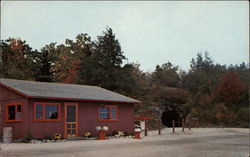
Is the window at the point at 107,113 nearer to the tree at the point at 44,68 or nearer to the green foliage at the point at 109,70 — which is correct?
the green foliage at the point at 109,70

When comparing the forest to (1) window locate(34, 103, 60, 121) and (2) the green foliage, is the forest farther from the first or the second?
(1) window locate(34, 103, 60, 121)

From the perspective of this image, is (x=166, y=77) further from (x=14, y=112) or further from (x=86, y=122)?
(x=14, y=112)

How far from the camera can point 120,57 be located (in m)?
42.5

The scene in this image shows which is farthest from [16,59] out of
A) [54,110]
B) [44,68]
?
[54,110]

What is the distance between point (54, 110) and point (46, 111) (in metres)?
0.52

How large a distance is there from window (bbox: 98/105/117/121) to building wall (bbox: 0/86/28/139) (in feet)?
17.4

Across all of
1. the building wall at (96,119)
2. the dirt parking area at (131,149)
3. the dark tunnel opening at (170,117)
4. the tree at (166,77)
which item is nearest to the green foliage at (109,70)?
the dark tunnel opening at (170,117)

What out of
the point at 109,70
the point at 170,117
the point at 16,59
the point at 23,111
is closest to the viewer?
the point at 23,111

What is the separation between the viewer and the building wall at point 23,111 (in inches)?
757

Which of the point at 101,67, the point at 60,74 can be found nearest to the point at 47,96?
the point at 101,67

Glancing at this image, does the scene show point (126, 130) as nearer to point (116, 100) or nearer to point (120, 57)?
point (116, 100)

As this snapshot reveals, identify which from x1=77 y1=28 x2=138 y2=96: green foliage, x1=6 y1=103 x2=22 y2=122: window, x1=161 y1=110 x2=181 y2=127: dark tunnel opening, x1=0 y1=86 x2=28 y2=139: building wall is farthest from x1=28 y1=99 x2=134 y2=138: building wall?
x1=161 y1=110 x2=181 y2=127: dark tunnel opening

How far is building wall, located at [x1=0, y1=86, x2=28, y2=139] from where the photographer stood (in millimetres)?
19234

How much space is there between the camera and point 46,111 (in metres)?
20.0
